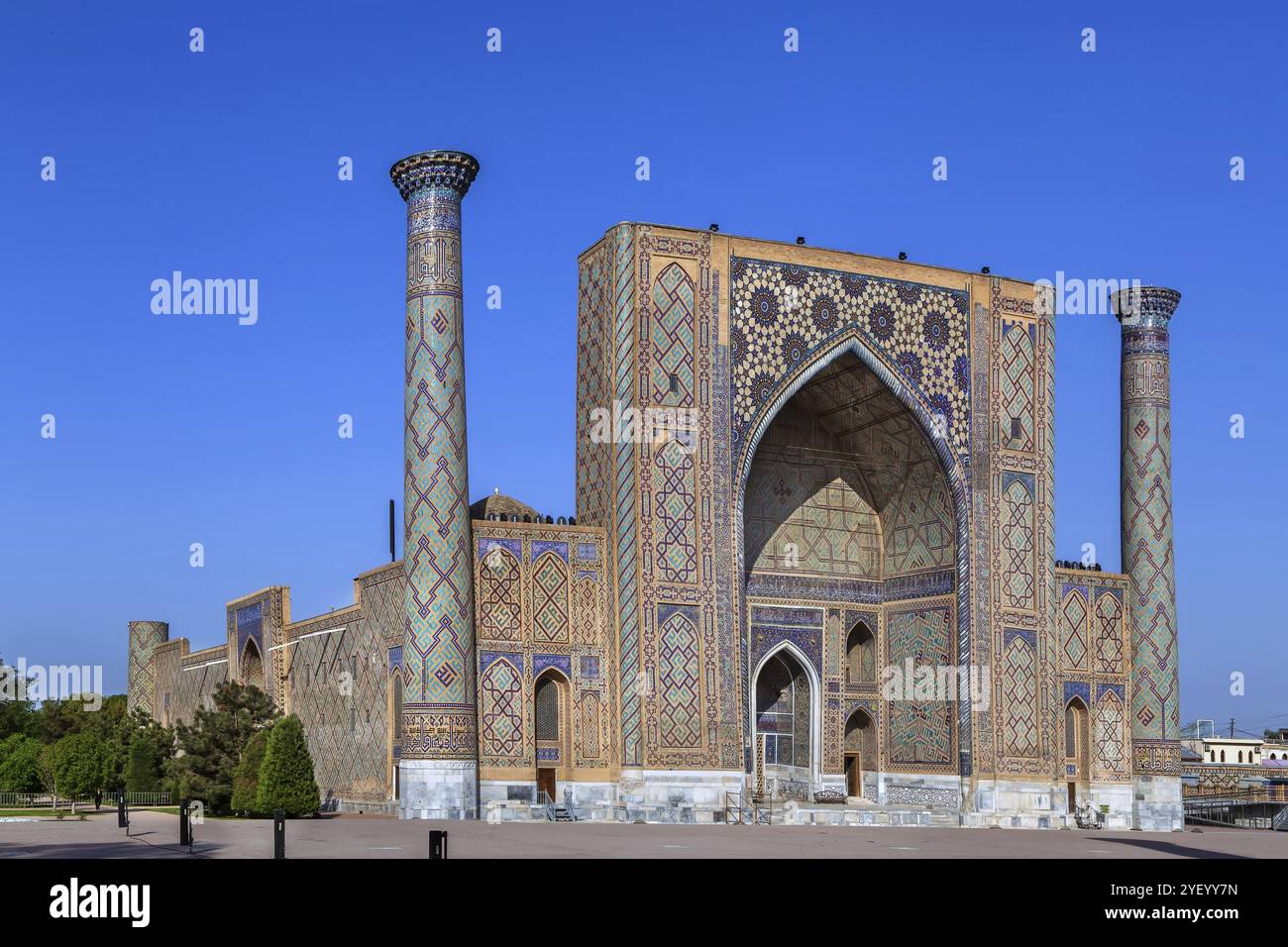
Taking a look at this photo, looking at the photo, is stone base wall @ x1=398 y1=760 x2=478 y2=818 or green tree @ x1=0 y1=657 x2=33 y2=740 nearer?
stone base wall @ x1=398 y1=760 x2=478 y2=818

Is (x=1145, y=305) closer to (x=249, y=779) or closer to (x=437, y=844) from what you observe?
(x=249, y=779)

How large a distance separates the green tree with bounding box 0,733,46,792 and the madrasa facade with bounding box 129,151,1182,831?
696 centimetres

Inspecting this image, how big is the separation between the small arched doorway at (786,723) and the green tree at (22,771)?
1459cm

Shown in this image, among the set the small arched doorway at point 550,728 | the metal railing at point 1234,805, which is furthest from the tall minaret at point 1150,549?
the small arched doorway at point 550,728

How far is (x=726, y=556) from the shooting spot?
22156 mm

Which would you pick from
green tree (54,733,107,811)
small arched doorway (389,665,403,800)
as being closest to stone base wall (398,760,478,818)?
small arched doorway (389,665,403,800)

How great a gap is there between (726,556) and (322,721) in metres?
7.58

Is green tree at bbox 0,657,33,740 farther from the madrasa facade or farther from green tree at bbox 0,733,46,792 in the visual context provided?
the madrasa facade

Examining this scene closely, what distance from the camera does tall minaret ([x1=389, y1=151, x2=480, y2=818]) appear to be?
807 inches

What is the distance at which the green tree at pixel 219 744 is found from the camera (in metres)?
23.8

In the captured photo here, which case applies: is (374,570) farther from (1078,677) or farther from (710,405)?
(1078,677)

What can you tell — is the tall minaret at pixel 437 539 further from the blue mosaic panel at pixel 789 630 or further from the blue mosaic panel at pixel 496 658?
the blue mosaic panel at pixel 789 630

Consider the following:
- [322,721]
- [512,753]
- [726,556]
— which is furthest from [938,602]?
[322,721]

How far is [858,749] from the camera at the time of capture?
25.4 meters
